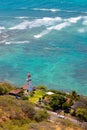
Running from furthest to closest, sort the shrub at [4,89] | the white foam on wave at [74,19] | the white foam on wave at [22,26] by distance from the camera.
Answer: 1. the white foam on wave at [74,19]
2. the white foam on wave at [22,26]
3. the shrub at [4,89]

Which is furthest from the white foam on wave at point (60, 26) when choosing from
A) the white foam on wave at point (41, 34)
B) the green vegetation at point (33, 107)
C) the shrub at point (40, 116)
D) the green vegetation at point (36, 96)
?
the shrub at point (40, 116)

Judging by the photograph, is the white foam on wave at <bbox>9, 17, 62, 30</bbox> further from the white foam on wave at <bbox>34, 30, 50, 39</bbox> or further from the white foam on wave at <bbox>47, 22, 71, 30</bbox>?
the white foam on wave at <bbox>34, 30, 50, 39</bbox>

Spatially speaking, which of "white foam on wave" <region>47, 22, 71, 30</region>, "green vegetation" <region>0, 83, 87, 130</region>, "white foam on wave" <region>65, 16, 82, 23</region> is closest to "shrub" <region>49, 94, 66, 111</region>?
"green vegetation" <region>0, 83, 87, 130</region>

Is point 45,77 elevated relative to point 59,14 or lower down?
lower down

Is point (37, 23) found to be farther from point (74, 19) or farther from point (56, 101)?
point (56, 101)

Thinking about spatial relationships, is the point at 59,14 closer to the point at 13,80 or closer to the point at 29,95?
the point at 13,80

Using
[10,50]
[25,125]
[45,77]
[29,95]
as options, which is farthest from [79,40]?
[25,125]

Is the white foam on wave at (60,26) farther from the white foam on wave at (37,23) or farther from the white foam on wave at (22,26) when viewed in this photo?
the white foam on wave at (22,26)

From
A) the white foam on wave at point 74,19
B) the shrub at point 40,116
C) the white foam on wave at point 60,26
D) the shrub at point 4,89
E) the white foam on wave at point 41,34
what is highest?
the white foam on wave at point 74,19
